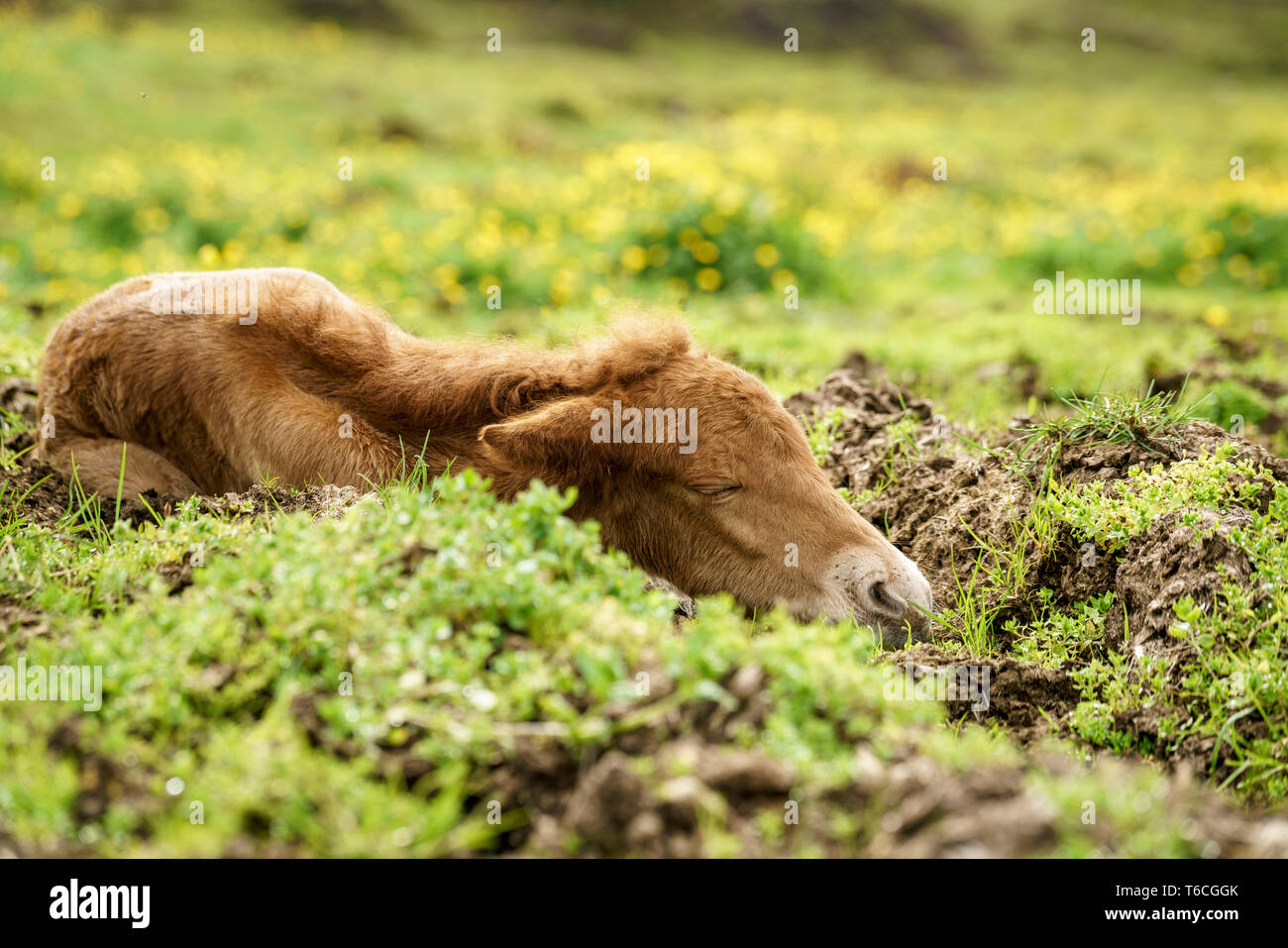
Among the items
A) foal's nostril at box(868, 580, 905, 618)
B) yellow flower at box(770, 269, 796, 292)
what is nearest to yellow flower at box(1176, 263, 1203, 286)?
yellow flower at box(770, 269, 796, 292)

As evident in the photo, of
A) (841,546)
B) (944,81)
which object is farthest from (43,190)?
(944,81)

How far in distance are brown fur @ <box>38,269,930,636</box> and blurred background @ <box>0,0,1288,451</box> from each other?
0.83 meters

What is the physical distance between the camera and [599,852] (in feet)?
8.80

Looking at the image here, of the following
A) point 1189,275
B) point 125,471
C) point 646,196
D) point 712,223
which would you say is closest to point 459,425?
point 125,471

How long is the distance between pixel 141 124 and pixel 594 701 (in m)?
20.9

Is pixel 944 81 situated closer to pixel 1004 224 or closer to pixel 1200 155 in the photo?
pixel 1200 155

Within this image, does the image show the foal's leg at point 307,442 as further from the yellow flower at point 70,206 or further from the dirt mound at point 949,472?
the yellow flower at point 70,206

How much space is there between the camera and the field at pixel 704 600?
269 cm

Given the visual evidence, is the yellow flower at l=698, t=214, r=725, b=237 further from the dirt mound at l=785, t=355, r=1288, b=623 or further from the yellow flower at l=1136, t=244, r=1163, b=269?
the yellow flower at l=1136, t=244, r=1163, b=269

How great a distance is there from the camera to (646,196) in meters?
12.6

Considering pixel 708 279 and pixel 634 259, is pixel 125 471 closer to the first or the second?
pixel 634 259

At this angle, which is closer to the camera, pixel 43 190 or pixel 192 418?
pixel 192 418

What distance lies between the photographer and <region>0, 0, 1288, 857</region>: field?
8.82ft

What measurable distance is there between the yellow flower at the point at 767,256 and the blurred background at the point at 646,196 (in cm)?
2
